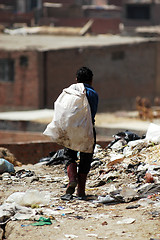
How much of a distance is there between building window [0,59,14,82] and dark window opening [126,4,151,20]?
23.9 m

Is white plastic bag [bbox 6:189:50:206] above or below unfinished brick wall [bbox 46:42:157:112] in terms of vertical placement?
above

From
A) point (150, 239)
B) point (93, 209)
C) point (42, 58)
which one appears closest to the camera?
point (150, 239)

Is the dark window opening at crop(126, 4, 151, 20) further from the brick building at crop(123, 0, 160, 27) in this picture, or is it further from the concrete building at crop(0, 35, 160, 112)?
the concrete building at crop(0, 35, 160, 112)

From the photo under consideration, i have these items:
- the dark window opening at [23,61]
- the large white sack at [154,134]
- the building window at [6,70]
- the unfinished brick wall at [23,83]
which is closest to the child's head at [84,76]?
the large white sack at [154,134]

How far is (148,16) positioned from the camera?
49438 mm

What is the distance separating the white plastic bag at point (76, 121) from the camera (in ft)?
24.9

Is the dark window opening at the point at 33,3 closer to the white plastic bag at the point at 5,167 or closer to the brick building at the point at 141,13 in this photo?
the brick building at the point at 141,13

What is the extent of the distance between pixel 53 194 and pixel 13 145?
17.3ft

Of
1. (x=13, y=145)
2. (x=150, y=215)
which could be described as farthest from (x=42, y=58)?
(x=150, y=215)

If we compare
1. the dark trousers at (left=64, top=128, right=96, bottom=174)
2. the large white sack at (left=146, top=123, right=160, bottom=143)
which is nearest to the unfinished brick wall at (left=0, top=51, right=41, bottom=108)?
the large white sack at (left=146, top=123, right=160, bottom=143)

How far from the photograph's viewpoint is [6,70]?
1088 inches

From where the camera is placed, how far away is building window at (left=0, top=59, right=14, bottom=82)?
27.4m

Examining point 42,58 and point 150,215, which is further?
point 42,58

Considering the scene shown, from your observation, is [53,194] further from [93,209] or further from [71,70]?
[71,70]
